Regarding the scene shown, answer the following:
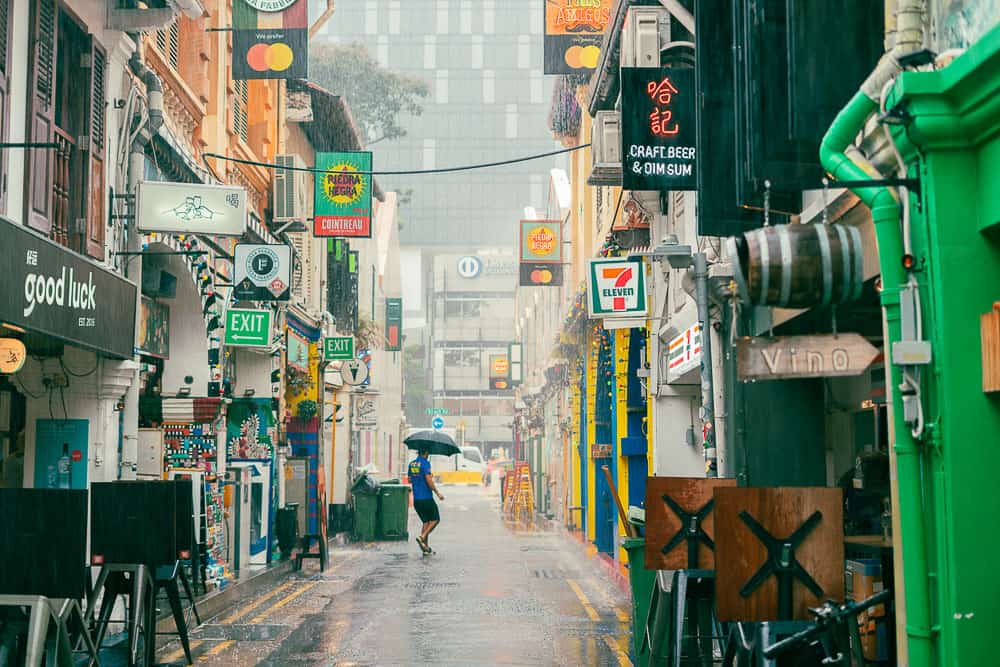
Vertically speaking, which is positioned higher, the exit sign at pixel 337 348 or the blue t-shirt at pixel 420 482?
the exit sign at pixel 337 348

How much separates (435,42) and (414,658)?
127 meters

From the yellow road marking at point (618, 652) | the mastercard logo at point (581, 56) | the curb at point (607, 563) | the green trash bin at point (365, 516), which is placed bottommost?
the curb at point (607, 563)

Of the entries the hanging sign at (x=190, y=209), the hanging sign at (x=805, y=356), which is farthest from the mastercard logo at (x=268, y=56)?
the hanging sign at (x=805, y=356)

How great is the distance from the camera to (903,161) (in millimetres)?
6914

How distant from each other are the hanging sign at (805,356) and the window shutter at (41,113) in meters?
7.41

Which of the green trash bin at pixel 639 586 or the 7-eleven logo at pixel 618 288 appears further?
the 7-eleven logo at pixel 618 288

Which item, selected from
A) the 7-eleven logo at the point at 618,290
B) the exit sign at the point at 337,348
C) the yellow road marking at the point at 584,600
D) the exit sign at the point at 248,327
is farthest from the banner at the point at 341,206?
the yellow road marking at the point at 584,600

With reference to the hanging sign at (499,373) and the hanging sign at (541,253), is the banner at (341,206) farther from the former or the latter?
the hanging sign at (499,373)

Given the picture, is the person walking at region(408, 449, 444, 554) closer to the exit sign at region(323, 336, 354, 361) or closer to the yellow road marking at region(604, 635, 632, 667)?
the exit sign at region(323, 336, 354, 361)

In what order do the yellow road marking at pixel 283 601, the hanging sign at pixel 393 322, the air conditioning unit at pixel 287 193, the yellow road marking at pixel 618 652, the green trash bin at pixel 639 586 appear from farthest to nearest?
the hanging sign at pixel 393 322, the air conditioning unit at pixel 287 193, the yellow road marking at pixel 283 601, the yellow road marking at pixel 618 652, the green trash bin at pixel 639 586

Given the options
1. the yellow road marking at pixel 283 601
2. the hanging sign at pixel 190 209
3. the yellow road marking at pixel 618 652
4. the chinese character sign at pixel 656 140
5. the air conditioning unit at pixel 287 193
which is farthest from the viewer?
the air conditioning unit at pixel 287 193

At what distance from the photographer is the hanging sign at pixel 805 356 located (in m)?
6.85

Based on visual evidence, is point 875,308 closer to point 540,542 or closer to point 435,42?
point 540,542

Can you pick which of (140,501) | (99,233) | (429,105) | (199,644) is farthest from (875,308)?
(429,105)
